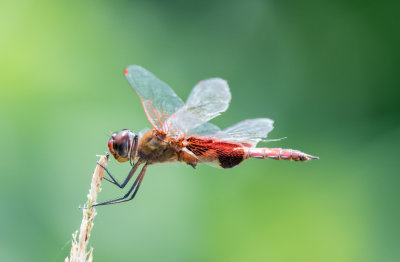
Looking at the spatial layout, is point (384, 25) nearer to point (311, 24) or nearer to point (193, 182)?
point (311, 24)

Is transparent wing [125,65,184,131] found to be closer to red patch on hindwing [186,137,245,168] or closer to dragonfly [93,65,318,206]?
dragonfly [93,65,318,206]

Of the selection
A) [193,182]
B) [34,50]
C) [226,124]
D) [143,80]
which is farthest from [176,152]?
[34,50]

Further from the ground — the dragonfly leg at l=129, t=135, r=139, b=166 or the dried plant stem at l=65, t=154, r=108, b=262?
the dragonfly leg at l=129, t=135, r=139, b=166

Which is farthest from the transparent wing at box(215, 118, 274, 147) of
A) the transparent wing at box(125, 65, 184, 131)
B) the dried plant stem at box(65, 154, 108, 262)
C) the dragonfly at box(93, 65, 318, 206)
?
the dried plant stem at box(65, 154, 108, 262)

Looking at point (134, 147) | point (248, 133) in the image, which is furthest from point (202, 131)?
point (134, 147)

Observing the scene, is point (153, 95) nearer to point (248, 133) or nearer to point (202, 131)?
point (202, 131)

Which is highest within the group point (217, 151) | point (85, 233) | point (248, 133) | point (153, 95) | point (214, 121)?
point (214, 121)
